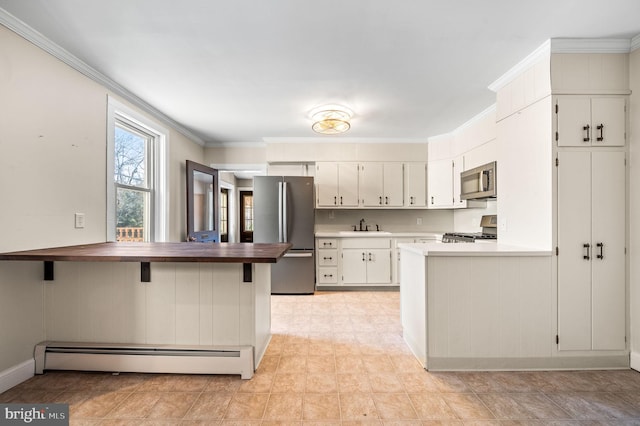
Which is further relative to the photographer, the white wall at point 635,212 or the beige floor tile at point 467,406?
the white wall at point 635,212

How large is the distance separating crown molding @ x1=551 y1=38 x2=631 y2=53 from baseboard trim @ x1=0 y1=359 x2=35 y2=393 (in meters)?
4.28

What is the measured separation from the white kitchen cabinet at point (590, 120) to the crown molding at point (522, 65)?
14.3 inches

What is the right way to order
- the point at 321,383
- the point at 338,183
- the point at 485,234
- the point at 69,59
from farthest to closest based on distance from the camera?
the point at 338,183
the point at 485,234
the point at 69,59
the point at 321,383

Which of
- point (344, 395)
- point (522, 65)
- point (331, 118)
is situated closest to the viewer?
point (344, 395)

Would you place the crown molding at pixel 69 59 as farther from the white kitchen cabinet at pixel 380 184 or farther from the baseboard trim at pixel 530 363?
the baseboard trim at pixel 530 363

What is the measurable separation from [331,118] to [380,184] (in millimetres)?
1750

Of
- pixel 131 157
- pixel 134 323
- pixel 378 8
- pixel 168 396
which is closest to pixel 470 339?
pixel 168 396

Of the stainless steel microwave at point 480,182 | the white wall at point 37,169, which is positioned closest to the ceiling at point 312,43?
the white wall at point 37,169

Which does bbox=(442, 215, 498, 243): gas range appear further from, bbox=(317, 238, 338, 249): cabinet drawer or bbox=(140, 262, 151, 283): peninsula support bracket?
bbox=(140, 262, 151, 283): peninsula support bracket

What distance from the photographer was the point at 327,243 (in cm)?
445

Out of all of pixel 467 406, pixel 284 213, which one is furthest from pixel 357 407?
pixel 284 213

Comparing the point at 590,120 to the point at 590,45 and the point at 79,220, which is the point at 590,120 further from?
the point at 79,220

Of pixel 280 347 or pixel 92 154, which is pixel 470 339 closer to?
pixel 280 347

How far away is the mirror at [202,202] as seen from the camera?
3.98m
